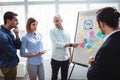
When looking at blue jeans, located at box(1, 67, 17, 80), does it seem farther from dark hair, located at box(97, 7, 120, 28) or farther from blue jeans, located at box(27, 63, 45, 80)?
dark hair, located at box(97, 7, 120, 28)

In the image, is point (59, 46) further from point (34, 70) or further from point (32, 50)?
point (34, 70)

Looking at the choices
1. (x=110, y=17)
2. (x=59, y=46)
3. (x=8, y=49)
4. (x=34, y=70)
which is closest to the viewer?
(x=110, y=17)

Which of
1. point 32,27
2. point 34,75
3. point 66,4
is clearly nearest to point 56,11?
point 66,4

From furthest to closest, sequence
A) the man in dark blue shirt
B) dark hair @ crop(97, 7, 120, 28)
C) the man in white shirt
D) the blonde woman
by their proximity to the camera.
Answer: the man in white shirt → the blonde woman → the man in dark blue shirt → dark hair @ crop(97, 7, 120, 28)

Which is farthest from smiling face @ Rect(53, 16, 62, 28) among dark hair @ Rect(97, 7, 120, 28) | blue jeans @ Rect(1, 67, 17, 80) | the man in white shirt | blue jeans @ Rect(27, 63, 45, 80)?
dark hair @ Rect(97, 7, 120, 28)

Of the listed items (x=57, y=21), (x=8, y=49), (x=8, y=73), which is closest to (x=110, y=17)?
(x=8, y=49)

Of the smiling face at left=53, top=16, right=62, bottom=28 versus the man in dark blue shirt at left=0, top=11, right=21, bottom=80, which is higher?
the smiling face at left=53, top=16, right=62, bottom=28

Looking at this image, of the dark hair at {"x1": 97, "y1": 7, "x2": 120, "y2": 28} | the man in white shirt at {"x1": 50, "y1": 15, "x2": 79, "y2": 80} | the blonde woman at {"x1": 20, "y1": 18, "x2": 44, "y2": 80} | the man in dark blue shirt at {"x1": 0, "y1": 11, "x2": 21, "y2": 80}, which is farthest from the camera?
the man in white shirt at {"x1": 50, "y1": 15, "x2": 79, "y2": 80}

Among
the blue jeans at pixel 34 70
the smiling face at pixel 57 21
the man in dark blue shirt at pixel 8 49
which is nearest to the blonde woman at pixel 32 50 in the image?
the blue jeans at pixel 34 70

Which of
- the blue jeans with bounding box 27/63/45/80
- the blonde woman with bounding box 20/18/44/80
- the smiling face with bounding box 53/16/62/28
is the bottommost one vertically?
the blue jeans with bounding box 27/63/45/80

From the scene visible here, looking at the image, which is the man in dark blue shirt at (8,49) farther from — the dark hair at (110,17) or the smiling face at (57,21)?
the dark hair at (110,17)

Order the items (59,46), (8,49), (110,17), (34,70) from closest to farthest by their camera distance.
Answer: (110,17) → (8,49) → (34,70) → (59,46)

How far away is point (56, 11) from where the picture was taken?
175 inches

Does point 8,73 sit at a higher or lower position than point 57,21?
lower
